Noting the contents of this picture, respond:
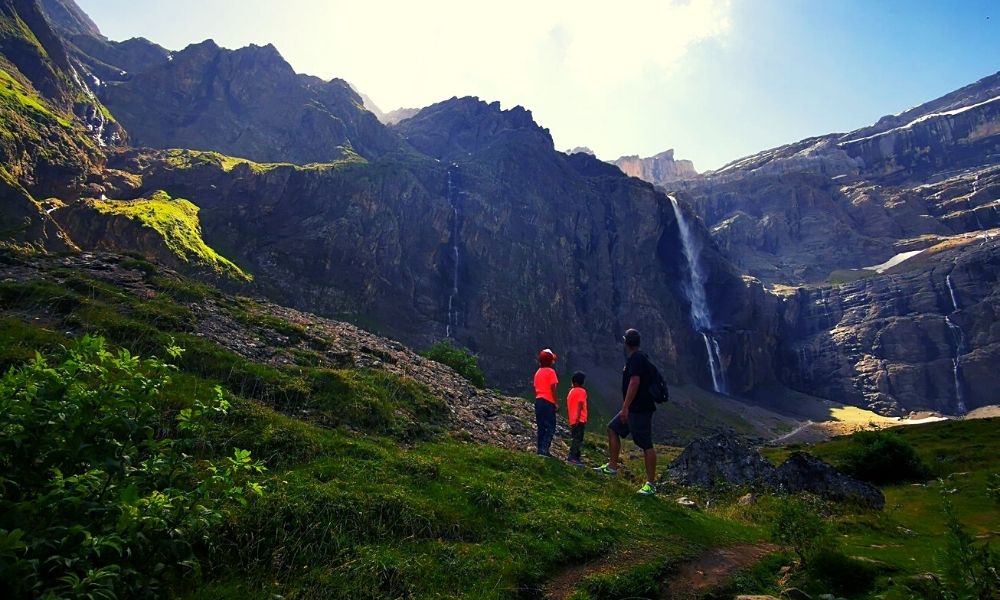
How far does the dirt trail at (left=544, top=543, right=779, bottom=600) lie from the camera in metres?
9.16

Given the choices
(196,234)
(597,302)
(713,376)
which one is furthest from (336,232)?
(713,376)

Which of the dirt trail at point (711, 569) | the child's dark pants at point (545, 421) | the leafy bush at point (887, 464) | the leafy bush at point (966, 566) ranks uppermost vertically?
the leafy bush at point (966, 566)

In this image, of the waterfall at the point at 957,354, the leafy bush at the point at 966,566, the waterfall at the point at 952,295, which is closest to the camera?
the leafy bush at the point at 966,566

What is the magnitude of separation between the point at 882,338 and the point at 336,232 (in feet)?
596

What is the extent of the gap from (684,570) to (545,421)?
811 cm

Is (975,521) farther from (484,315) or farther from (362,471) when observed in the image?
(484,315)

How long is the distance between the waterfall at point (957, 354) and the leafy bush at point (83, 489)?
20242cm

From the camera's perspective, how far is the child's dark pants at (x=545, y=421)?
18.0 meters

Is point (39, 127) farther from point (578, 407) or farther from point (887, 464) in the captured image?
point (887, 464)

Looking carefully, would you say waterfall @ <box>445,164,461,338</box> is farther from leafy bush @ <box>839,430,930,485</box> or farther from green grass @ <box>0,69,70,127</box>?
leafy bush @ <box>839,430,930,485</box>

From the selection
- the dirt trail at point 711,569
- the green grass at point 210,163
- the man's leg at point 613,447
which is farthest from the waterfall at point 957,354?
the green grass at point 210,163

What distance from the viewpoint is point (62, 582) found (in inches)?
179

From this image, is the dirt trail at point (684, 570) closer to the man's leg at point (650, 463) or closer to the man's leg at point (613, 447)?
the man's leg at point (650, 463)

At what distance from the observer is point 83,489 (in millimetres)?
4707
